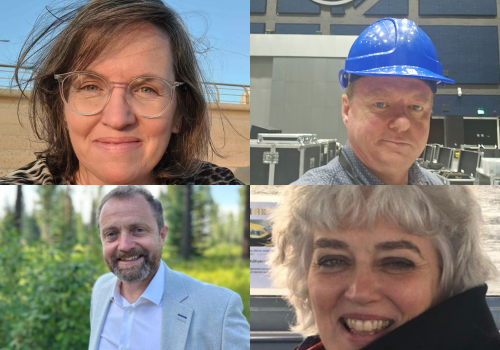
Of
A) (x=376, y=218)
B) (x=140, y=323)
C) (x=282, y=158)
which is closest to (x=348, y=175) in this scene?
(x=376, y=218)

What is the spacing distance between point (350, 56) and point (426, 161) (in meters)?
0.45

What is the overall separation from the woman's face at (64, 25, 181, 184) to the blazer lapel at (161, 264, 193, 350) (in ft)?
1.41

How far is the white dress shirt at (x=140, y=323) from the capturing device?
1.28 meters

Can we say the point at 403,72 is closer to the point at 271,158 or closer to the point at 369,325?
the point at 271,158

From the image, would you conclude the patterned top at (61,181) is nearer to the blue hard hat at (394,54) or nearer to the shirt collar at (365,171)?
the shirt collar at (365,171)

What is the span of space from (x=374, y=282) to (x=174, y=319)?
0.64m

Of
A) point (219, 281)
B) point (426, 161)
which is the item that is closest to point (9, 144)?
point (219, 281)

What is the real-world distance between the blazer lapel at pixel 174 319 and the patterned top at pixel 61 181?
14.0 inches

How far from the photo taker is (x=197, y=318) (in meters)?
1.27

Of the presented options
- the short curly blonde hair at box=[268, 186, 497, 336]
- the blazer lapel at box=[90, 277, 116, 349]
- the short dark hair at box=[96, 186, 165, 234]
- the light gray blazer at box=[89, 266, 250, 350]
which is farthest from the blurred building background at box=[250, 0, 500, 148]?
the blazer lapel at box=[90, 277, 116, 349]

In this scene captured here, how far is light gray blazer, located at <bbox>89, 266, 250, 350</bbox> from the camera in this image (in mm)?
1253

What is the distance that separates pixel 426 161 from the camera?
4.52ft

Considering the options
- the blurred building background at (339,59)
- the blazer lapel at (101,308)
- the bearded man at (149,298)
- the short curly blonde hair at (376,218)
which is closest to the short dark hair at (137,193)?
the bearded man at (149,298)

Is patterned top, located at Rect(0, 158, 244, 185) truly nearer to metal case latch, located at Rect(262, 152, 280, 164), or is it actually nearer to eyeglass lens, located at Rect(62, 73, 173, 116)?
metal case latch, located at Rect(262, 152, 280, 164)
